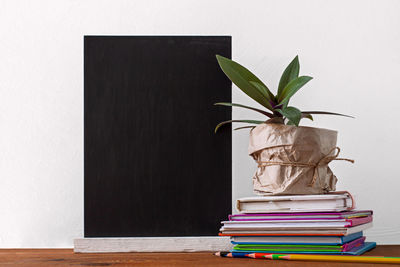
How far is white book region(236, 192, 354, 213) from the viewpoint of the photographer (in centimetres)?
91

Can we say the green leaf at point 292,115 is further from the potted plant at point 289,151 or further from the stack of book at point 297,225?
the stack of book at point 297,225

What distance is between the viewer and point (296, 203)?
938mm

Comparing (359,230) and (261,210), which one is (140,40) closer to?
(261,210)

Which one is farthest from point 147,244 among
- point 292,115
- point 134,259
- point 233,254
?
point 292,115

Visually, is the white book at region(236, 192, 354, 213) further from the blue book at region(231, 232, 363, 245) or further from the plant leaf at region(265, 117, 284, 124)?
the plant leaf at region(265, 117, 284, 124)

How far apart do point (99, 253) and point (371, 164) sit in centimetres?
73

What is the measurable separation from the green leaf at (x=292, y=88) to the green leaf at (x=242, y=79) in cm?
3

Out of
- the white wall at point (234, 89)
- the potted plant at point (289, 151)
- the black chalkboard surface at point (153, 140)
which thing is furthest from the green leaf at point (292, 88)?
the white wall at point (234, 89)

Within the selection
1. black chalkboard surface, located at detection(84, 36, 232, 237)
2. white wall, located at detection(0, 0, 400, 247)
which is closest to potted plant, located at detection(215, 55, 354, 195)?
black chalkboard surface, located at detection(84, 36, 232, 237)

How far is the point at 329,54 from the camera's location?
1.28 m

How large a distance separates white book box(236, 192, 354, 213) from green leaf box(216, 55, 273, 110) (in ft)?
0.66

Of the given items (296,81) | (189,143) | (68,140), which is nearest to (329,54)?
(296,81)

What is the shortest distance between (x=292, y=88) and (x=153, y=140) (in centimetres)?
33

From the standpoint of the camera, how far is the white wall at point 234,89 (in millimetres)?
1242
